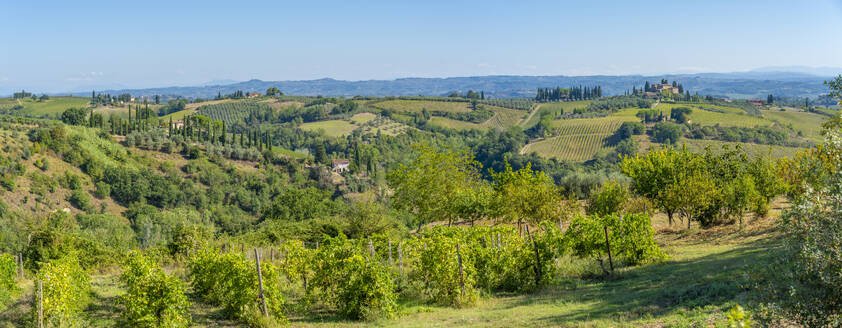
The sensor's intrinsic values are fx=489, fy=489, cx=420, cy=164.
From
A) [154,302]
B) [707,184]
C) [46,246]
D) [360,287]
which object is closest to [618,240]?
[707,184]

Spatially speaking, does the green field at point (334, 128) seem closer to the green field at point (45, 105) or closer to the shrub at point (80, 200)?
the green field at point (45, 105)

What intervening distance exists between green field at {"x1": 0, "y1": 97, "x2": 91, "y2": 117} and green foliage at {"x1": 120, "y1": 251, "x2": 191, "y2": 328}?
19055 centimetres

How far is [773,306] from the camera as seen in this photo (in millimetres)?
6816

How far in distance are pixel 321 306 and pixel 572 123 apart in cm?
16338

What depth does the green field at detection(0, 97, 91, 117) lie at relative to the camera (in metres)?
171

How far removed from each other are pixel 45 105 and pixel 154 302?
219m

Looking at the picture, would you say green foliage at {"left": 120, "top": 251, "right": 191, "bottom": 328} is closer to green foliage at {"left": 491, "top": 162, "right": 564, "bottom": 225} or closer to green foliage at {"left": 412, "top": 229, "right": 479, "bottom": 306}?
green foliage at {"left": 412, "top": 229, "right": 479, "bottom": 306}

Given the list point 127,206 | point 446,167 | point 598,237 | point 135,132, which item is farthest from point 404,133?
point 598,237

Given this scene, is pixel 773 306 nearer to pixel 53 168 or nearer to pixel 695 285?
pixel 695 285

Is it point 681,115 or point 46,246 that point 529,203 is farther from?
point 681,115

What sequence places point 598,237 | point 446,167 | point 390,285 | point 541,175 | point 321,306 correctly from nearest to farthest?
1. point 390,285
2. point 321,306
3. point 598,237
4. point 541,175
5. point 446,167

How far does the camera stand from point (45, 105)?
183m

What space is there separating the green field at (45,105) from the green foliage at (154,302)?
625 feet

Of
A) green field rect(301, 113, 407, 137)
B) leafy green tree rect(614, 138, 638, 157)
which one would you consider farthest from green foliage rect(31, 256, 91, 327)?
green field rect(301, 113, 407, 137)
